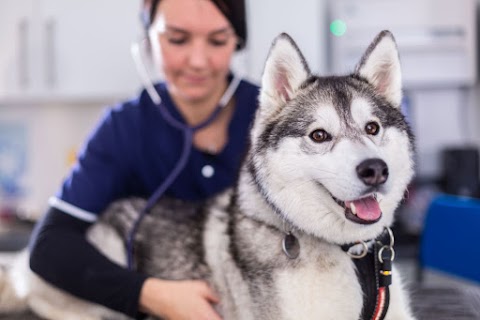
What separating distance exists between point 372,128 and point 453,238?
0.93 m

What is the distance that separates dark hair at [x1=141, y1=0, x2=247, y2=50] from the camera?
1.37 meters

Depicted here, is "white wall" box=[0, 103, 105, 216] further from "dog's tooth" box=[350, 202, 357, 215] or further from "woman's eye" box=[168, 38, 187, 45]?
"dog's tooth" box=[350, 202, 357, 215]

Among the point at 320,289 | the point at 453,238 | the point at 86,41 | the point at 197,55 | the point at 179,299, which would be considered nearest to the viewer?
the point at 320,289

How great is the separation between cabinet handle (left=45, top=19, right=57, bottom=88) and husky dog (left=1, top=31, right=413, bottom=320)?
203 cm

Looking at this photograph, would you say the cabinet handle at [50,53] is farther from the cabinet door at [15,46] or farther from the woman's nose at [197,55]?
the woman's nose at [197,55]

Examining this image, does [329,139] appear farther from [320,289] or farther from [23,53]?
[23,53]

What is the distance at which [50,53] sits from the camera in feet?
9.41

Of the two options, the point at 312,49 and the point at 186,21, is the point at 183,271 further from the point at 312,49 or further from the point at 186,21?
the point at 312,49

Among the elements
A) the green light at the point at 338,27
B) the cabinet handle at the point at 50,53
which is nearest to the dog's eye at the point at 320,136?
the green light at the point at 338,27

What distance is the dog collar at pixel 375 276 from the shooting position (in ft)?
3.42

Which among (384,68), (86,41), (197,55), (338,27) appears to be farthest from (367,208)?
(86,41)

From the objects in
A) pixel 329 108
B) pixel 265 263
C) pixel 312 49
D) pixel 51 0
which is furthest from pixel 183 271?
pixel 51 0

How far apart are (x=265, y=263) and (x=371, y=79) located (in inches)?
17.2

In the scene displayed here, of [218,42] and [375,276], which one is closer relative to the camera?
[375,276]
